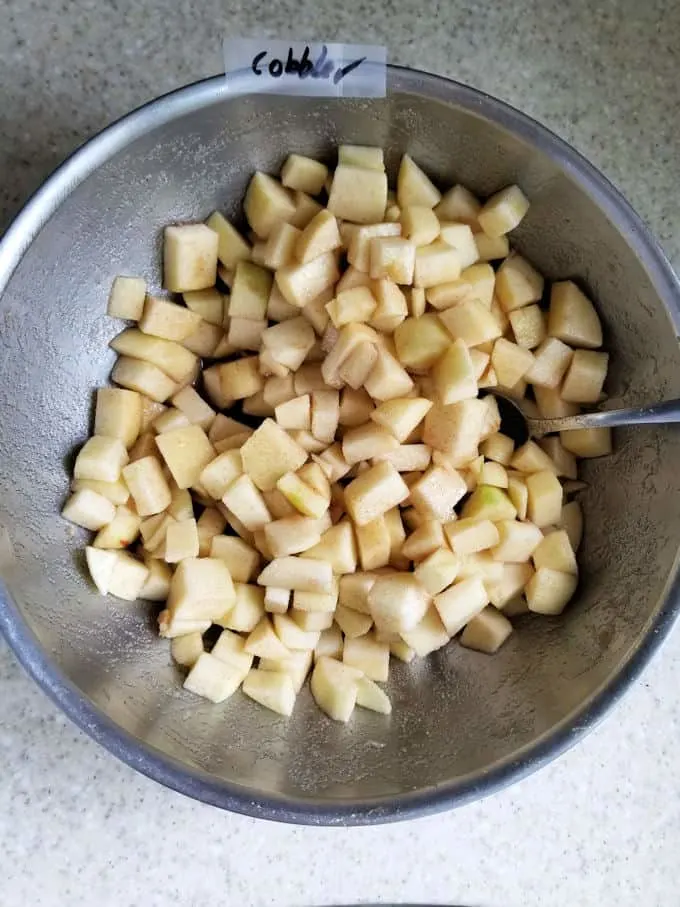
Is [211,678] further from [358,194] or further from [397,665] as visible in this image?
[358,194]

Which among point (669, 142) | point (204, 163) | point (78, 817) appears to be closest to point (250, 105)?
point (204, 163)

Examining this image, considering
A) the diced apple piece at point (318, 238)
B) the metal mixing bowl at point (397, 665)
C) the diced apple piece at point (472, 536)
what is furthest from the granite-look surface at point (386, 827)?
the diced apple piece at point (472, 536)

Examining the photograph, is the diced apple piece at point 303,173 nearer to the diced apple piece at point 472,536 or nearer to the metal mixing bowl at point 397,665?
the metal mixing bowl at point 397,665

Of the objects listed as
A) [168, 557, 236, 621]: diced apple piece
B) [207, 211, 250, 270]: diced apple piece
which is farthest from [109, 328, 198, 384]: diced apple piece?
[168, 557, 236, 621]: diced apple piece

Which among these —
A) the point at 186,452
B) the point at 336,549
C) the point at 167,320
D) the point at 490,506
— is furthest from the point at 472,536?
the point at 167,320

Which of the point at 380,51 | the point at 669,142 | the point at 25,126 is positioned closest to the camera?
the point at 380,51

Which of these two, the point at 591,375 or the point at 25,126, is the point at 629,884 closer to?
the point at 591,375
